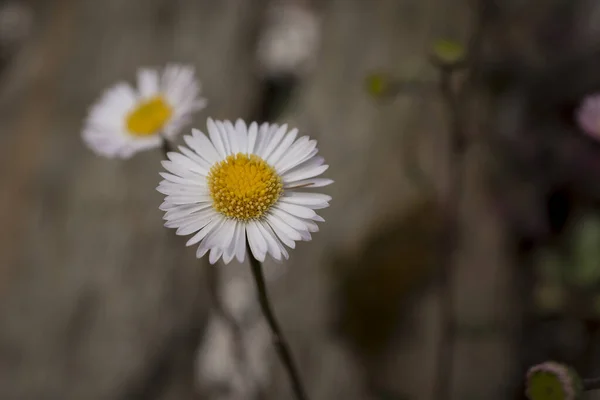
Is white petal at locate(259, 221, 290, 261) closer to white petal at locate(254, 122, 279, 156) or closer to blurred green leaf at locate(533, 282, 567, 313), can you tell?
white petal at locate(254, 122, 279, 156)

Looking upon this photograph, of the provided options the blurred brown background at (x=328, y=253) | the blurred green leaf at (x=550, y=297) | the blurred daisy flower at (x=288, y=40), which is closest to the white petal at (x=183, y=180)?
the blurred brown background at (x=328, y=253)

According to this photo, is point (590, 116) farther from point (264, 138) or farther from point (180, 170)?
point (180, 170)

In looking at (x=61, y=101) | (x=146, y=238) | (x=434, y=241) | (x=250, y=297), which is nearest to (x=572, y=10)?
(x=434, y=241)

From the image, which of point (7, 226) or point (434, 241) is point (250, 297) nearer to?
point (434, 241)

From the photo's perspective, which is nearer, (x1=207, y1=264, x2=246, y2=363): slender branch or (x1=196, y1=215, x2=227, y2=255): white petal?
(x1=196, y1=215, x2=227, y2=255): white petal

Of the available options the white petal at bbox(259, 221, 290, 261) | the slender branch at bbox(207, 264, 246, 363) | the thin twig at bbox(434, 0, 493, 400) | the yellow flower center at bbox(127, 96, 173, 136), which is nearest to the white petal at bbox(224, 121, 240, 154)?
the white petal at bbox(259, 221, 290, 261)

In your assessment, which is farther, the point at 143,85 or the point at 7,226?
the point at 7,226
